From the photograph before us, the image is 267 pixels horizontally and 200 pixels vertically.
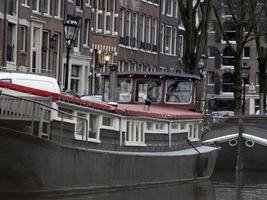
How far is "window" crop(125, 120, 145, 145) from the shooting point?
20.8 metres

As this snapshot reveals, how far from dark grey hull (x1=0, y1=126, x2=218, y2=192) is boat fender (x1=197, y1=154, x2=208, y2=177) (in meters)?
3.37

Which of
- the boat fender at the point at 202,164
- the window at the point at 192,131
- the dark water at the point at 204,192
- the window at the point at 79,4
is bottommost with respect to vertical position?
the dark water at the point at 204,192

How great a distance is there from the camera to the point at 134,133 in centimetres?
2114

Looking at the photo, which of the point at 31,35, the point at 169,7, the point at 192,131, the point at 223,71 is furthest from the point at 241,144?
the point at 223,71

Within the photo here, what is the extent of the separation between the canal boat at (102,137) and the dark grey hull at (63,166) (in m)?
0.02

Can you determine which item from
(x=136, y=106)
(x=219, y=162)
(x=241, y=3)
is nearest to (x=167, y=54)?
(x=241, y=3)

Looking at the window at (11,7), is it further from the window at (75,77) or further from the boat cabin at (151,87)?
the boat cabin at (151,87)

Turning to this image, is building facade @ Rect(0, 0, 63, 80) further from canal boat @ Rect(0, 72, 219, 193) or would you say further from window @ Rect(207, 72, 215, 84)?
window @ Rect(207, 72, 215, 84)

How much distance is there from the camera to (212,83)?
98.9 m

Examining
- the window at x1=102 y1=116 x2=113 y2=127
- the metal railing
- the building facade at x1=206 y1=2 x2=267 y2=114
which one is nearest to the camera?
the metal railing

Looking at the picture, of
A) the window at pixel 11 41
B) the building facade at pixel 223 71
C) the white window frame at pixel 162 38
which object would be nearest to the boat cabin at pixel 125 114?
the window at pixel 11 41

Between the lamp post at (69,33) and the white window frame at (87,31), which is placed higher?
the white window frame at (87,31)

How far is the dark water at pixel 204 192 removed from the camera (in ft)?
62.5

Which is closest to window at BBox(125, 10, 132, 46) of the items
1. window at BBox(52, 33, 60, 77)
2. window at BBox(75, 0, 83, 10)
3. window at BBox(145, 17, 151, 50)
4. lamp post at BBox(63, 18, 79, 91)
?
window at BBox(145, 17, 151, 50)
